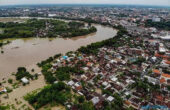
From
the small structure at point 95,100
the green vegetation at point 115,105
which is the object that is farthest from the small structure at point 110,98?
the small structure at point 95,100

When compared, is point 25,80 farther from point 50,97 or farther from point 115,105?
point 115,105

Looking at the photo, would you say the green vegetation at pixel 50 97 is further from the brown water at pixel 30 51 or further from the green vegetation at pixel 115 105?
the brown water at pixel 30 51

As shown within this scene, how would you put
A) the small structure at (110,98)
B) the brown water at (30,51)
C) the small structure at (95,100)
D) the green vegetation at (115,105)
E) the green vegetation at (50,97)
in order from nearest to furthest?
the green vegetation at (115,105), the small structure at (95,100), the green vegetation at (50,97), the small structure at (110,98), the brown water at (30,51)

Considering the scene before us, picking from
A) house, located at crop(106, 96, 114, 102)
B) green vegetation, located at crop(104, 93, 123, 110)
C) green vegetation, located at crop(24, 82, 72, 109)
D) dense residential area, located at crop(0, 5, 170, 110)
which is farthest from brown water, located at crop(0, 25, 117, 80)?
green vegetation, located at crop(104, 93, 123, 110)

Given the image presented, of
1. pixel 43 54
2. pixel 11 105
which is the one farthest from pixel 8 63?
pixel 11 105

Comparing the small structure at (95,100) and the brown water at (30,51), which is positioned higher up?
the brown water at (30,51)

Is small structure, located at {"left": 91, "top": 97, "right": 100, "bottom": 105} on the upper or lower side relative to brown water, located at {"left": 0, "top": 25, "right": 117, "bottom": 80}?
lower

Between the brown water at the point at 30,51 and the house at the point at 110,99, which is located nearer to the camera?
the house at the point at 110,99

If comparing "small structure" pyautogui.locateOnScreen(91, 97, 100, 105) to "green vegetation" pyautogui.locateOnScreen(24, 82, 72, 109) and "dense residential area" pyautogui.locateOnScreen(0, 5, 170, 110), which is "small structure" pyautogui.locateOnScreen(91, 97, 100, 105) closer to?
"dense residential area" pyautogui.locateOnScreen(0, 5, 170, 110)

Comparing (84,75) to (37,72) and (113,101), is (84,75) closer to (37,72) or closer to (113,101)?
(113,101)
